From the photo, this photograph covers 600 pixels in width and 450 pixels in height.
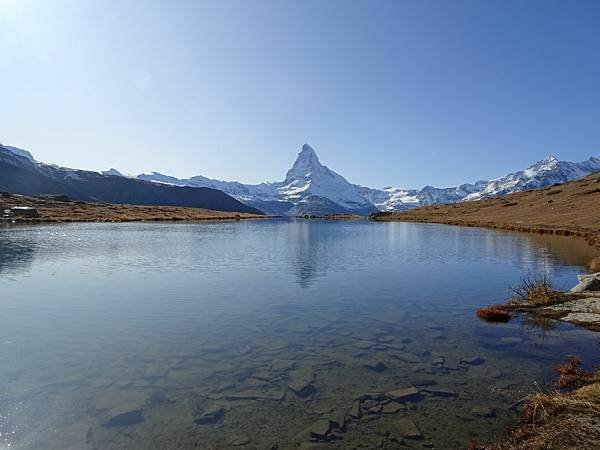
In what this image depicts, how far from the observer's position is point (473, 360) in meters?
18.9

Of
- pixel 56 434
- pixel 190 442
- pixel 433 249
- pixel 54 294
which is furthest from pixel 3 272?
pixel 433 249

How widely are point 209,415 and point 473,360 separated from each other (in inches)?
483

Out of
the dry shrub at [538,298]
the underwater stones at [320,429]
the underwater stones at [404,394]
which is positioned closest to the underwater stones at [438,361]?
the underwater stones at [404,394]

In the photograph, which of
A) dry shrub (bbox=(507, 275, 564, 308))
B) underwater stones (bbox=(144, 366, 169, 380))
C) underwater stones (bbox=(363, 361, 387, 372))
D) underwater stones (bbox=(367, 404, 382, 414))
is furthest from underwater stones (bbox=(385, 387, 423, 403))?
dry shrub (bbox=(507, 275, 564, 308))

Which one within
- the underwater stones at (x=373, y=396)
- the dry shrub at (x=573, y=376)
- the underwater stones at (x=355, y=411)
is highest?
the dry shrub at (x=573, y=376)

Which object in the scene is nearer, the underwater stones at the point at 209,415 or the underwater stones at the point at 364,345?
the underwater stones at the point at 209,415

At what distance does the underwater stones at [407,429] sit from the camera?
1273 cm

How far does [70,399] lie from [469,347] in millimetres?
17955

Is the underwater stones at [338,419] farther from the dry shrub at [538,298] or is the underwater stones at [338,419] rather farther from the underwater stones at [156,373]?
the dry shrub at [538,298]

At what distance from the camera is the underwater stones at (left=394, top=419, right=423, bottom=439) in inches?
501

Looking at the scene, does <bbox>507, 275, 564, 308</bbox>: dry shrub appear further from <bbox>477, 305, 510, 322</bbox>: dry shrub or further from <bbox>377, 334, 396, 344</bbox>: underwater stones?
<bbox>377, 334, 396, 344</bbox>: underwater stones

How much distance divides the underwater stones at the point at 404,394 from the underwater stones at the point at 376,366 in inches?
78.7

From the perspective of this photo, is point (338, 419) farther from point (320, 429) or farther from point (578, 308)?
point (578, 308)

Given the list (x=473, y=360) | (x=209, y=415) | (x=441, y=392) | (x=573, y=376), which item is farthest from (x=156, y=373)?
(x=573, y=376)
